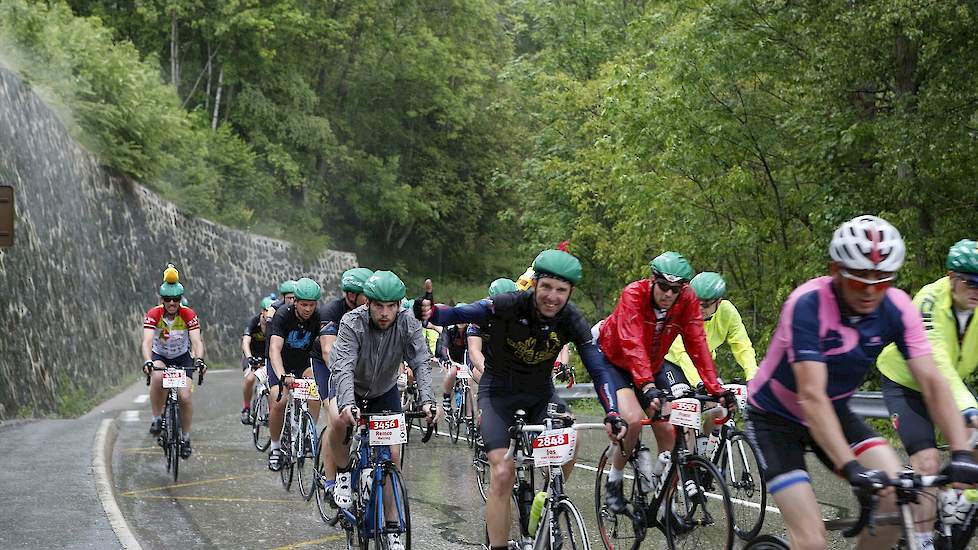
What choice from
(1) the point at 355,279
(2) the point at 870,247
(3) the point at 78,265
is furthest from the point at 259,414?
(3) the point at 78,265

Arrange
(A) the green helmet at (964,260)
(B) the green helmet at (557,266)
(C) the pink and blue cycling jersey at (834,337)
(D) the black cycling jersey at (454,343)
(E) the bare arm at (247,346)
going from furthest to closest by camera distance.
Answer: (D) the black cycling jersey at (454,343) → (E) the bare arm at (247,346) → (B) the green helmet at (557,266) → (A) the green helmet at (964,260) → (C) the pink and blue cycling jersey at (834,337)

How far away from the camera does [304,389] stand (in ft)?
35.9

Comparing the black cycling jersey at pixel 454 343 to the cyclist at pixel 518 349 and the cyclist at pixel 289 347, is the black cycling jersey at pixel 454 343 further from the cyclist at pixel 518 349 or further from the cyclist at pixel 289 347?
the cyclist at pixel 518 349

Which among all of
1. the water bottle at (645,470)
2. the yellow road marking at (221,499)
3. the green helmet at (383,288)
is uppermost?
the green helmet at (383,288)

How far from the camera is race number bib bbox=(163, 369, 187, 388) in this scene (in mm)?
12156

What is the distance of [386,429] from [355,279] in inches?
88.1

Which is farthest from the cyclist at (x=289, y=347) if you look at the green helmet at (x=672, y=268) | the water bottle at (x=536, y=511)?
the water bottle at (x=536, y=511)

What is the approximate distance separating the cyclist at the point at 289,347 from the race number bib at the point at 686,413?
4254 millimetres

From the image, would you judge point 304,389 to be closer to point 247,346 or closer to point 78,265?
point 247,346

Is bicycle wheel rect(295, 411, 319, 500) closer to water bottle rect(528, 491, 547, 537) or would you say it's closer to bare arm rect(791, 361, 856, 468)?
water bottle rect(528, 491, 547, 537)

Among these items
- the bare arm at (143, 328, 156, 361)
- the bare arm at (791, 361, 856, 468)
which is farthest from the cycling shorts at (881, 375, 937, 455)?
the bare arm at (143, 328, 156, 361)

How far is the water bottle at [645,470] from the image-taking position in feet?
25.7

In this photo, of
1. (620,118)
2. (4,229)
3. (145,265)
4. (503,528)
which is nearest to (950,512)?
(503,528)

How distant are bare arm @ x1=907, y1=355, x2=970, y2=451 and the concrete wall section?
14620mm
